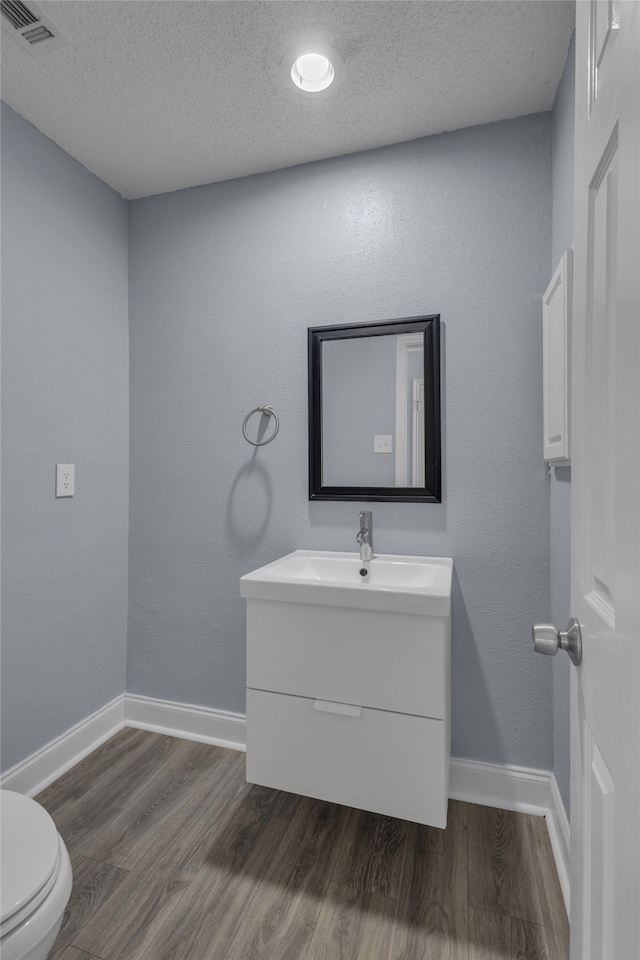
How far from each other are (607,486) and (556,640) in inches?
10.5

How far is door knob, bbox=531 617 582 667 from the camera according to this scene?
29.0 inches

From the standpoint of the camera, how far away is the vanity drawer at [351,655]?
4.48 ft

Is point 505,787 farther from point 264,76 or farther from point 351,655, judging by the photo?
point 264,76

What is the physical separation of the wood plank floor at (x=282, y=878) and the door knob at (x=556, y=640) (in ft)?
3.21

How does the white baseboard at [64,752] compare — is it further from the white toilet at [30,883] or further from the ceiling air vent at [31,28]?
the ceiling air vent at [31,28]

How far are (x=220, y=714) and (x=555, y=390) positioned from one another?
5.80 ft

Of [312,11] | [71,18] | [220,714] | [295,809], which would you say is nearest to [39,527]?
[220,714]

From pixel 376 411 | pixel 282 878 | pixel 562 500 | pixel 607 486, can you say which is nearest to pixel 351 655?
pixel 282 878

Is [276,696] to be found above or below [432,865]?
above

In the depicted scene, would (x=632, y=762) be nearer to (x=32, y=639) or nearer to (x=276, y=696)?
(x=276, y=696)

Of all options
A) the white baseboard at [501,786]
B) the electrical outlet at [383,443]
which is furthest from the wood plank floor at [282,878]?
the electrical outlet at [383,443]

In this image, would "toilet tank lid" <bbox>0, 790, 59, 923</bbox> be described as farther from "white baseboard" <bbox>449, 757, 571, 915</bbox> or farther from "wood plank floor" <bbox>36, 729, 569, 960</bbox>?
"white baseboard" <bbox>449, 757, 571, 915</bbox>

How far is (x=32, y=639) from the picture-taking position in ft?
5.89

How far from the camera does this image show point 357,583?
152 centimetres
